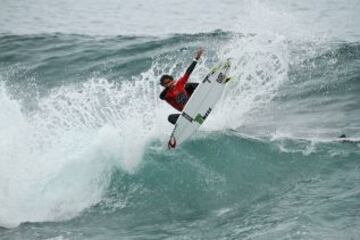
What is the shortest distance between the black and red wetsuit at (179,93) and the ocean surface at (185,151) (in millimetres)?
1675

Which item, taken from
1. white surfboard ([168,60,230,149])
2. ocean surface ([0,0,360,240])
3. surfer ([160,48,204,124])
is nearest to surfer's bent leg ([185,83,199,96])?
surfer ([160,48,204,124])

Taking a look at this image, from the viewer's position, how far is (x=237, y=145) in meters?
16.0

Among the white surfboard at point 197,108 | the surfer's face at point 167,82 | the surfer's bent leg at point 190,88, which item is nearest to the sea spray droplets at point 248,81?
the white surfboard at point 197,108

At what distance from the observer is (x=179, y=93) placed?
14.2 meters

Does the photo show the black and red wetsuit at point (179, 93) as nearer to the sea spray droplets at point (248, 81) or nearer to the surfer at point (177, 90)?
the surfer at point (177, 90)

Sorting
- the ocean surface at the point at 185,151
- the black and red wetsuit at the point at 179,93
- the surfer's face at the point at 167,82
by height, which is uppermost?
the surfer's face at the point at 167,82

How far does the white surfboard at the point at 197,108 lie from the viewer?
14383 mm

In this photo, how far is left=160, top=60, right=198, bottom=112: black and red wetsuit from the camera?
14031mm

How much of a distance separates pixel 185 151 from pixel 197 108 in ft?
5.63

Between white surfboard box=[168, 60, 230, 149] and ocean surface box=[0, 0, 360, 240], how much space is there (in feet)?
3.44

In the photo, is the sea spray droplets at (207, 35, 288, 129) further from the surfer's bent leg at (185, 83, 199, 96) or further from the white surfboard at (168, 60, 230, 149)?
the surfer's bent leg at (185, 83, 199, 96)

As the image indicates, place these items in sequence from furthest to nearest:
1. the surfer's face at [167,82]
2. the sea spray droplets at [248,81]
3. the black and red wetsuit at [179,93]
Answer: the sea spray droplets at [248,81] < the black and red wetsuit at [179,93] < the surfer's face at [167,82]

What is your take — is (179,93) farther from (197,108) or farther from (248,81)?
(248,81)

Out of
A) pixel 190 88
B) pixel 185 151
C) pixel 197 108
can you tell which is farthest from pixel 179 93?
pixel 185 151
